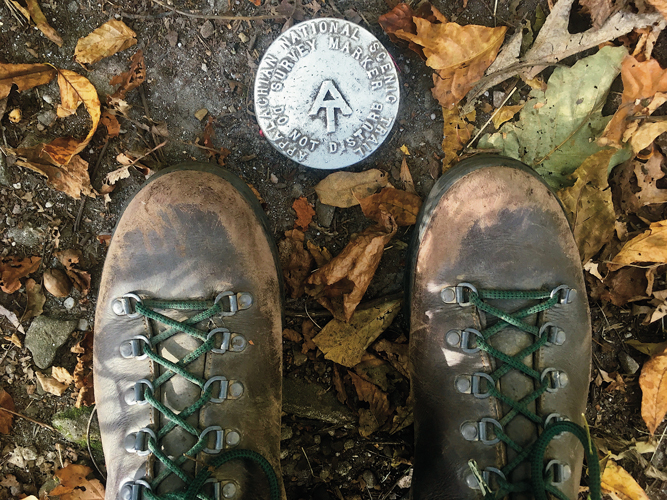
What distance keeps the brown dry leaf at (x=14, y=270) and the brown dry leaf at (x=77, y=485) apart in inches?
37.9

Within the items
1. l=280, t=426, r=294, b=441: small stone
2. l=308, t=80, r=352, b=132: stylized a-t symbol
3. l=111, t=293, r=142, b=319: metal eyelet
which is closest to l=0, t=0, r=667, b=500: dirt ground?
l=280, t=426, r=294, b=441: small stone

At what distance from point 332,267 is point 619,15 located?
5.78ft

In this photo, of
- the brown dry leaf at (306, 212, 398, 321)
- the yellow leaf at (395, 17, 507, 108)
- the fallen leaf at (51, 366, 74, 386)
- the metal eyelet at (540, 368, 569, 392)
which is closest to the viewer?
the metal eyelet at (540, 368, 569, 392)

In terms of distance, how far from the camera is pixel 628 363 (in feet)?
7.79

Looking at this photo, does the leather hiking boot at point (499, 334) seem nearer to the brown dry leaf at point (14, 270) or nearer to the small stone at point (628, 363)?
the small stone at point (628, 363)

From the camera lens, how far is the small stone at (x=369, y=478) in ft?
7.72

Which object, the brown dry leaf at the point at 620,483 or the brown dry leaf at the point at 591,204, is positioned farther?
the brown dry leaf at the point at 620,483

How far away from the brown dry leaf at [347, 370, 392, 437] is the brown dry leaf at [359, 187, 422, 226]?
79 cm

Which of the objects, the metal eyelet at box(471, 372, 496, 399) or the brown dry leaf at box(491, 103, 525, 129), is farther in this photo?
the brown dry leaf at box(491, 103, 525, 129)

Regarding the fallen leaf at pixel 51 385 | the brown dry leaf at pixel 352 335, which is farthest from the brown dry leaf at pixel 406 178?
the fallen leaf at pixel 51 385

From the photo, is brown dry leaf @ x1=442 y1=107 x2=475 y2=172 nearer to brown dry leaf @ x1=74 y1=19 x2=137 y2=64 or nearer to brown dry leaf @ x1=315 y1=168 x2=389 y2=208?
brown dry leaf @ x1=315 y1=168 x2=389 y2=208

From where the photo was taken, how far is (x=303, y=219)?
2.33m

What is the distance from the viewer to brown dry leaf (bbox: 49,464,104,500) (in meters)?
2.39

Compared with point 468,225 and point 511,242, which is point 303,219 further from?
point 511,242
